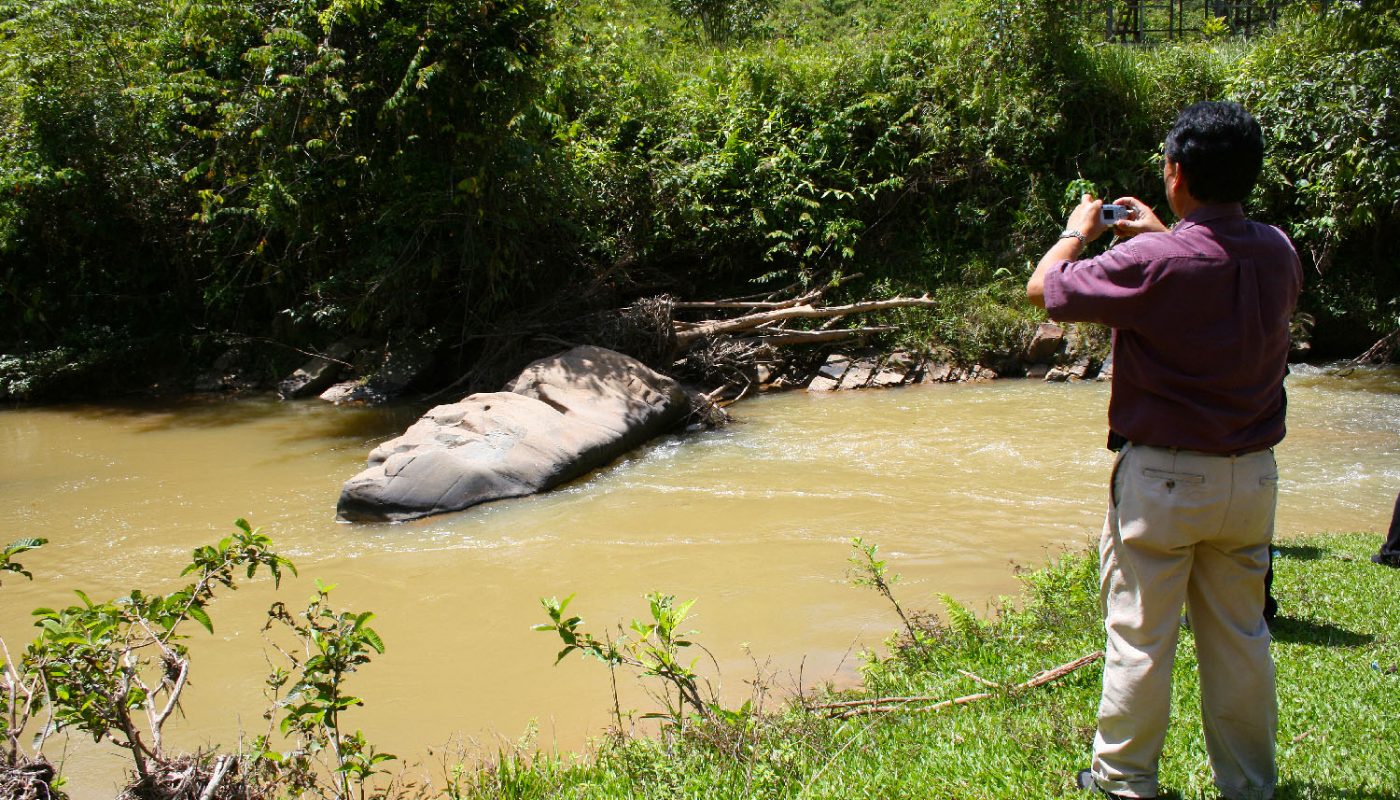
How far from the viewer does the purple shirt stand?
99.5 inches

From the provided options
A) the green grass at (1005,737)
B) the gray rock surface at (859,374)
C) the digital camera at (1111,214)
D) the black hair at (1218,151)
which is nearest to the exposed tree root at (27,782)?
the green grass at (1005,737)

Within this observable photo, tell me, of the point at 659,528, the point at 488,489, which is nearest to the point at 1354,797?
the point at 659,528

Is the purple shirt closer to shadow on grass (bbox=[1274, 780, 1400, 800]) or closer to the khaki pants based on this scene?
the khaki pants

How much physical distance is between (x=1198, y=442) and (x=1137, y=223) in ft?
2.46

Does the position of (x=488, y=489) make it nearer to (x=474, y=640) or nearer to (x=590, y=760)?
(x=474, y=640)

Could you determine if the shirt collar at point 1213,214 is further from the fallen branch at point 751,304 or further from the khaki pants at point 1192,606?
the fallen branch at point 751,304

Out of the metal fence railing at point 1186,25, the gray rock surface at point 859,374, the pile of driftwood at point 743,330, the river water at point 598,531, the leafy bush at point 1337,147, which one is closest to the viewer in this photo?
the river water at point 598,531

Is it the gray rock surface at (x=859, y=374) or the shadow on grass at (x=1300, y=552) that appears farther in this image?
the gray rock surface at (x=859, y=374)

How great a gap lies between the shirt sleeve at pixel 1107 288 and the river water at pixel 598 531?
8.05 feet

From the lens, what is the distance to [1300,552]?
18.1 ft

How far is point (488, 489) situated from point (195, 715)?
349cm

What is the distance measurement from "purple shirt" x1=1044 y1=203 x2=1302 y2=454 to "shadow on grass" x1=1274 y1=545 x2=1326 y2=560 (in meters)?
3.33

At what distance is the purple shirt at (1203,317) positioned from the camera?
2527 mm

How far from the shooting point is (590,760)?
396 centimetres
